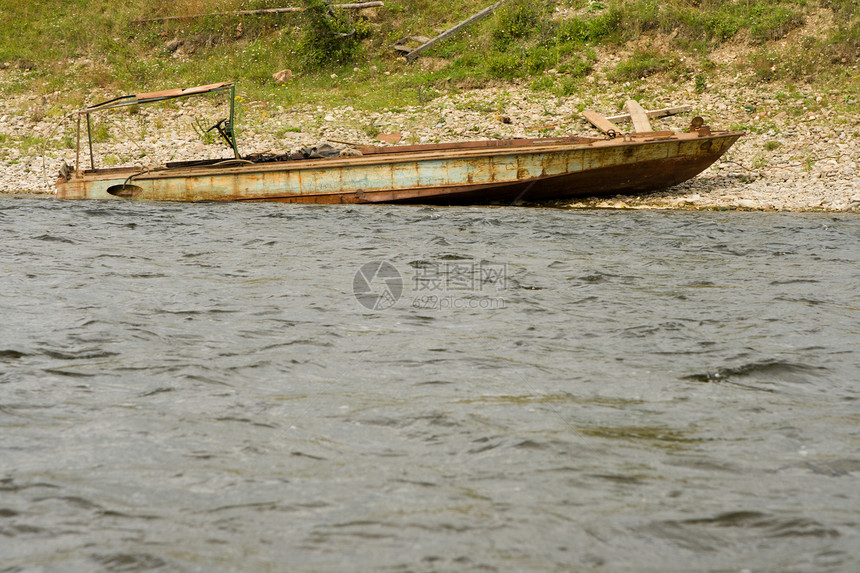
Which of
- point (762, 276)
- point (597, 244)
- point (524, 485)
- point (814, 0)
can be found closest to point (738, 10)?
point (814, 0)

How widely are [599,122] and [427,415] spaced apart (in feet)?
46.8

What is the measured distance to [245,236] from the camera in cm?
1132

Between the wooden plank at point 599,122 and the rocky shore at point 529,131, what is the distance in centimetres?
30

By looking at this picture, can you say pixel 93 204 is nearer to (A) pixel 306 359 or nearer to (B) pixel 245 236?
(B) pixel 245 236

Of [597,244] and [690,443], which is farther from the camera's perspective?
[597,244]

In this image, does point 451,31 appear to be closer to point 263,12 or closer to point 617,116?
point 263,12

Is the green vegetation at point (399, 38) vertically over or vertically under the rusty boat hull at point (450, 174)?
over

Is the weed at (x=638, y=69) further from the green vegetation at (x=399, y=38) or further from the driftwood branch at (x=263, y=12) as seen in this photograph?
the driftwood branch at (x=263, y=12)

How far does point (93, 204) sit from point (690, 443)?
13.5 m

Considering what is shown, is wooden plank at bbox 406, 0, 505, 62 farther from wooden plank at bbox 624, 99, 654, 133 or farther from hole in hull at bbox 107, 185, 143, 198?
hole in hull at bbox 107, 185, 143, 198
